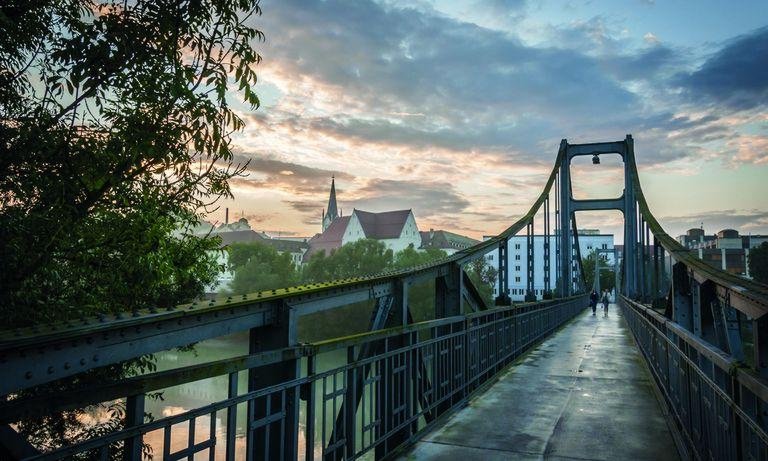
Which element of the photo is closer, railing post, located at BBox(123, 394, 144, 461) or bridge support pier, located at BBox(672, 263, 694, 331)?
railing post, located at BBox(123, 394, 144, 461)

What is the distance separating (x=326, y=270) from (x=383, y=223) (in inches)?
2136

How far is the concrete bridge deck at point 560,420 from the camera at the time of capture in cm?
489

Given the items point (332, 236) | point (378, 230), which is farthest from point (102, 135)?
point (332, 236)

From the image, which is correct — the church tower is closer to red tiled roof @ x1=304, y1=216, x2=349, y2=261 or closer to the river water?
red tiled roof @ x1=304, y1=216, x2=349, y2=261

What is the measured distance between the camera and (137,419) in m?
2.31

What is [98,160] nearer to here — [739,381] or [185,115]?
[185,115]

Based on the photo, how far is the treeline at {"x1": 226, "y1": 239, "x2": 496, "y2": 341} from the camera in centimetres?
5122

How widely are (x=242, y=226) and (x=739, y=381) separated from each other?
471 feet

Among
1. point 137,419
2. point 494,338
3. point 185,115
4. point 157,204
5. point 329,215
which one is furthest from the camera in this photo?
point 329,215

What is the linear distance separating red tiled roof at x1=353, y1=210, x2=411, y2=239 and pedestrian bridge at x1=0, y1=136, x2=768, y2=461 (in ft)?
327

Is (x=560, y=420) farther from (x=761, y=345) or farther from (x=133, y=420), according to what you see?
(x=133, y=420)

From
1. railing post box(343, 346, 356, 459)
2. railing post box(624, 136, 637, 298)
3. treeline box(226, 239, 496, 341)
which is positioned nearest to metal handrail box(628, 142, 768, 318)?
railing post box(343, 346, 356, 459)

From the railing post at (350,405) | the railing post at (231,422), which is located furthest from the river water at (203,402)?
the railing post at (231,422)

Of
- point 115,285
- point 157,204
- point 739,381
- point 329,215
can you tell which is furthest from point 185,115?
point 329,215
